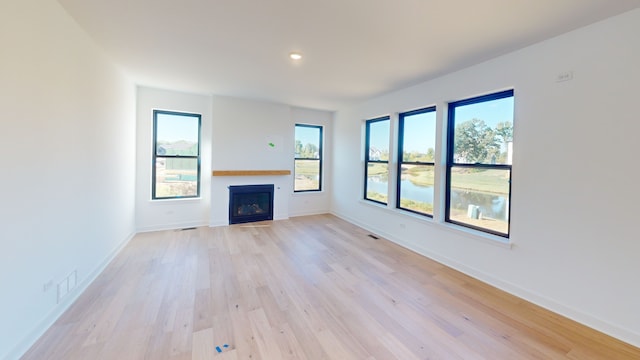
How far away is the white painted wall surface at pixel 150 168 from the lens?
4.63 m

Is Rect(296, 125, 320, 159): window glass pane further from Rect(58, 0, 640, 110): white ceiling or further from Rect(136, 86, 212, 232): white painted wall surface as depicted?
Rect(58, 0, 640, 110): white ceiling

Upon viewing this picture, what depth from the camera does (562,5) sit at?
1942 millimetres

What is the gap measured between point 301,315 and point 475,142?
9.65 feet

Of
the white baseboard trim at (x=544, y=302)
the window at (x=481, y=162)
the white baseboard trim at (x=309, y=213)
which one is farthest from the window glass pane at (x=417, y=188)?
the white baseboard trim at (x=309, y=213)

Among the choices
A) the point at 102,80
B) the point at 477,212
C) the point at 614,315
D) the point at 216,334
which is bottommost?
the point at 216,334

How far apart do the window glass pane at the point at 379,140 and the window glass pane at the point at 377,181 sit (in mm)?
170

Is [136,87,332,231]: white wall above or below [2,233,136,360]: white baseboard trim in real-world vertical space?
above

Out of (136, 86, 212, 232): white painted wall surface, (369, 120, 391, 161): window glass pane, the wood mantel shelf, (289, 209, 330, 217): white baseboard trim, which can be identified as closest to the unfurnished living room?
(136, 86, 212, 232): white painted wall surface

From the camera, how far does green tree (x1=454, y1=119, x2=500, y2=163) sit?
10.2 feet

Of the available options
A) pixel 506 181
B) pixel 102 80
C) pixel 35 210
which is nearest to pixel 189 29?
pixel 102 80

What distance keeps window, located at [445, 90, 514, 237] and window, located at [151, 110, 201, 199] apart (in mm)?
4640

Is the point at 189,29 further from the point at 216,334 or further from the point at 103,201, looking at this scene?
the point at 216,334

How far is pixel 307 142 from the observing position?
20.7 ft

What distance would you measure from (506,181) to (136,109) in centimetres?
577
